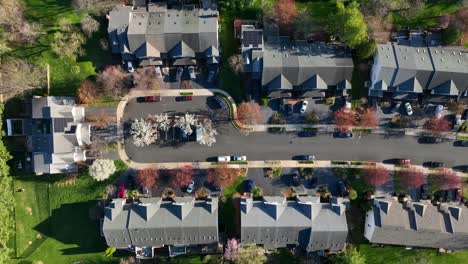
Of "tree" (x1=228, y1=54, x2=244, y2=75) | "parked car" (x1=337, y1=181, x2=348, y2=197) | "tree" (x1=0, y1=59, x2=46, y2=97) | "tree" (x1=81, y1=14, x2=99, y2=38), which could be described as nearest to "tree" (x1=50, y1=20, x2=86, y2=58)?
"tree" (x1=81, y1=14, x2=99, y2=38)

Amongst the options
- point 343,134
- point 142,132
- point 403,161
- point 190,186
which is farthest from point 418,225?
point 142,132

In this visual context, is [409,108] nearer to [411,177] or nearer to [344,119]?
[344,119]

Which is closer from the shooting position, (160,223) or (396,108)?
(160,223)

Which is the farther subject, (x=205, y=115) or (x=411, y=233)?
(x=205, y=115)

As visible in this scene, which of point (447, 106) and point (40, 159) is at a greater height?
point (447, 106)

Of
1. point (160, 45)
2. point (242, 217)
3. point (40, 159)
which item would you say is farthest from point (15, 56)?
point (242, 217)

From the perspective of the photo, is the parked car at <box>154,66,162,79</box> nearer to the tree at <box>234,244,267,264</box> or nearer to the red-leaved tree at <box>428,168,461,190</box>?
the tree at <box>234,244,267,264</box>

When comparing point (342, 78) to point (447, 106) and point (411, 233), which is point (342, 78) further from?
point (411, 233)
